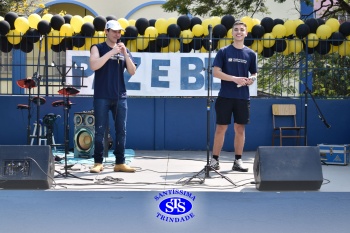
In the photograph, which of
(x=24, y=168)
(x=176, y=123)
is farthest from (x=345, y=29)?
(x=24, y=168)

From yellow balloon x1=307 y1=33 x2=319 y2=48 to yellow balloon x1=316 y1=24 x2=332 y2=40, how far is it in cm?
7

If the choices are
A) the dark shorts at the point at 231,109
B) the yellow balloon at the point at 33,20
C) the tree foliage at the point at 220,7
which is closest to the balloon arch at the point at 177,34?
the yellow balloon at the point at 33,20

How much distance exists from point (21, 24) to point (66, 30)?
2.57 feet

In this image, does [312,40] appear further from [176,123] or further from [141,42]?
[141,42]

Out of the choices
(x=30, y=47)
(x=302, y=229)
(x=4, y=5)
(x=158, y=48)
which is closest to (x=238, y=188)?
(x=302, y=229)

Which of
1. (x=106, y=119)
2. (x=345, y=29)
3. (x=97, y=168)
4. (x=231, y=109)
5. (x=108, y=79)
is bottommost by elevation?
(x=97, y=168)

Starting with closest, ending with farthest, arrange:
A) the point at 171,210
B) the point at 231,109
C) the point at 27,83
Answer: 1. the point at 171,210
2. the point at 231,109
3. the point at 27,83

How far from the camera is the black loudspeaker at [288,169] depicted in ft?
17.7

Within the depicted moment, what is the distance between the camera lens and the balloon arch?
31.3 feet

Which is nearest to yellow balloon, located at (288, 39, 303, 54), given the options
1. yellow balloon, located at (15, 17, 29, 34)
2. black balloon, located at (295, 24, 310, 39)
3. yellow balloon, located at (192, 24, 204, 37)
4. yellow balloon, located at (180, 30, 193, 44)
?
black balloon, located at (295, 24, 310, 39)

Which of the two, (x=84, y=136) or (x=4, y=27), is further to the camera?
(x=4, y=27)

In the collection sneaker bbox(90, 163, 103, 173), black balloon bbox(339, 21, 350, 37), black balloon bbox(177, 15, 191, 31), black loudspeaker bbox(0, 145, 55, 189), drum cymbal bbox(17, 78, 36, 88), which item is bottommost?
sneaker bbox(90, 163, 103, 173)

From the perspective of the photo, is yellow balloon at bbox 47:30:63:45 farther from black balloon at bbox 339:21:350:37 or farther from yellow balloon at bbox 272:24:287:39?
black balloon at bbox 339:21:350:37

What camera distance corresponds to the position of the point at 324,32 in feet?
31.3
